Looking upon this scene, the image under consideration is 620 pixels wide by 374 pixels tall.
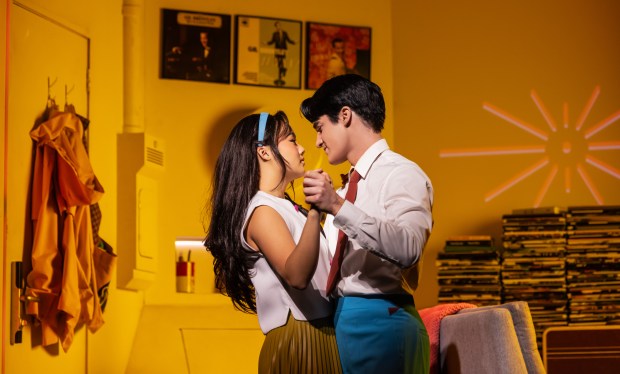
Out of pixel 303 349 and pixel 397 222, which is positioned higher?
pixel 397 222

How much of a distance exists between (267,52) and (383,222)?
4.68 meters

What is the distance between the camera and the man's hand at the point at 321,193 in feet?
6.85

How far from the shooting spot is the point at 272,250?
7.70 ft

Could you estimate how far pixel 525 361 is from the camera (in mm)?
3273

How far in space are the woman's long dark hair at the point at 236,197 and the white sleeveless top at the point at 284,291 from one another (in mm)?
40

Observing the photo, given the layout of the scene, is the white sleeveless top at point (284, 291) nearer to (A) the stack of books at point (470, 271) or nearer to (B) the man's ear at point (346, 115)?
(B) the man's ear at point (346, 115)

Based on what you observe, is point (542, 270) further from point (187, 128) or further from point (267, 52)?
point (187, 128)

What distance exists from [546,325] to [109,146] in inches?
119

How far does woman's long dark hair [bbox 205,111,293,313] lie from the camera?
8.21ft

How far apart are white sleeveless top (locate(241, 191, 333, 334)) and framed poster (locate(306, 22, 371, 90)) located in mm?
4296

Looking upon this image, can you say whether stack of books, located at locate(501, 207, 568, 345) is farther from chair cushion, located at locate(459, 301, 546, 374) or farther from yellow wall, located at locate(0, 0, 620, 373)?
chair cushion, located at locate(459, 301, 546, 374)

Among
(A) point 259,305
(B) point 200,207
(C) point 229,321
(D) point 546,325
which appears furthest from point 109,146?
(A) point 259,305

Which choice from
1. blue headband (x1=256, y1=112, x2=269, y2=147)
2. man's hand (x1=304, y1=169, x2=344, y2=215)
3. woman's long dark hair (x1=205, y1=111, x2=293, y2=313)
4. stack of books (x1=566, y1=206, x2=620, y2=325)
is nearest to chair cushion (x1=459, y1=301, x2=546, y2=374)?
woman's long dark hair (x1=205, y1=111, x2=293, y2=313)

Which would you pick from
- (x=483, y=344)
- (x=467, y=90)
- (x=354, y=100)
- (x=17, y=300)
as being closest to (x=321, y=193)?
(x=354, y=100)
